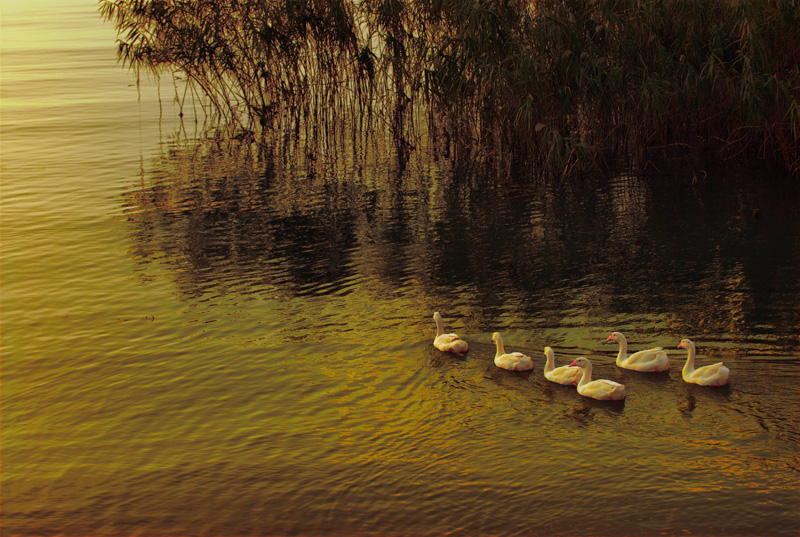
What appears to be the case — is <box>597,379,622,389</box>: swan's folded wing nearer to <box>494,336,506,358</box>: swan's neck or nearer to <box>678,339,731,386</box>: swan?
<box>678,339,731,386</box>: swan

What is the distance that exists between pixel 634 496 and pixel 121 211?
17.1 m

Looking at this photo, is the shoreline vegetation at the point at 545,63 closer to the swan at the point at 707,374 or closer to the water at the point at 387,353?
the water at the point at 387,353

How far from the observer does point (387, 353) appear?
1341 cm

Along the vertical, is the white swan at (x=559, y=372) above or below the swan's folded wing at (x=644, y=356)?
below

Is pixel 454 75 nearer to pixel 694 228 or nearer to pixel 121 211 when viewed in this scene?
pixel 694 228

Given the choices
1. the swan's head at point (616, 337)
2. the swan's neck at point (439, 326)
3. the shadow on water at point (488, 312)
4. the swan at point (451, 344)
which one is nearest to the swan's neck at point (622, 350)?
the swan's head at point (616, 337)

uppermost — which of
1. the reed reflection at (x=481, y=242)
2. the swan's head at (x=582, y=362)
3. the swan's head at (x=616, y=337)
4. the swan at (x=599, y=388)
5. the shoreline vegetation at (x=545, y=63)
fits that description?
the shoreline vegetation at (x=545, y=63)

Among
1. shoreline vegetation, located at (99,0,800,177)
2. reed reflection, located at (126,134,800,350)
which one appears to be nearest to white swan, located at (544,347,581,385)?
reed reflection, located at (126,134,800,350)

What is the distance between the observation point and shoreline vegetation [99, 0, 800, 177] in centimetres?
2128

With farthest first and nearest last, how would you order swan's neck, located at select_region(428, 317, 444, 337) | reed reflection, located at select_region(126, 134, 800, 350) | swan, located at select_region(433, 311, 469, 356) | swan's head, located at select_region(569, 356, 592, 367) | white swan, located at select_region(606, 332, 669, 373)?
reed reflection, located at select_region(126, 134, 800, 350), swan's neck, located at select_region(428, 317, 444, 337), swan, located at select_region(433, 311, 469, 356), white swan, located at select_region(606, 332, 669, 373), swan's head, located at select_region(569, 356, 592, 367)

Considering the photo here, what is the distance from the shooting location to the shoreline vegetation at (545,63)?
21.3 meters

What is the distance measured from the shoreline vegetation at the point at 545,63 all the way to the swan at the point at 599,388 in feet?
34.3

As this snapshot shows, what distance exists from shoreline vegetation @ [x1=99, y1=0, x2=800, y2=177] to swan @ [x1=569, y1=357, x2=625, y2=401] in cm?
1045

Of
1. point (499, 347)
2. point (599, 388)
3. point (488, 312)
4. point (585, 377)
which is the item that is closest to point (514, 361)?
point (499, 347)
